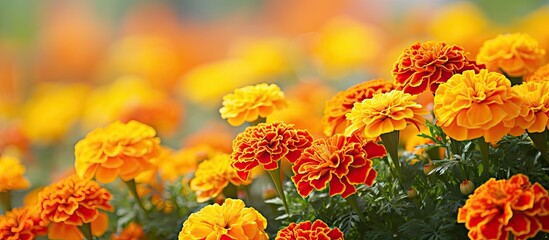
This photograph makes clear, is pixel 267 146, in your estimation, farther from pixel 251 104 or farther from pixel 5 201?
pixel 5 201

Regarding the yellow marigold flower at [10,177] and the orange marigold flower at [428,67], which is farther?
the yellow marigold flower at [10,177]

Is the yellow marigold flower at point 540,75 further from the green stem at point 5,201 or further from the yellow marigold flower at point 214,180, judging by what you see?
the green stem at point 5,201

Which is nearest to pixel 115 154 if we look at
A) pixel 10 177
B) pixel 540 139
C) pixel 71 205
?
pixel 71 205

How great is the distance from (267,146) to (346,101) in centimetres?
12

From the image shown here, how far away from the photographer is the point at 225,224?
0.70 meters

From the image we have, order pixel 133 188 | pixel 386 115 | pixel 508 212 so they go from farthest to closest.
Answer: pixel 133 188, pixel 386 115, pixel 508 212

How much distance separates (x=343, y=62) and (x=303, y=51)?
0.72 ft

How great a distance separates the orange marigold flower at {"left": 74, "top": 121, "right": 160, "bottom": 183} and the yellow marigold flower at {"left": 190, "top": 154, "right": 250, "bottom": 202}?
0.06 metres

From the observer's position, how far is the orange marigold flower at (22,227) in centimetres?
84

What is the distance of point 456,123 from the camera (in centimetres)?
67

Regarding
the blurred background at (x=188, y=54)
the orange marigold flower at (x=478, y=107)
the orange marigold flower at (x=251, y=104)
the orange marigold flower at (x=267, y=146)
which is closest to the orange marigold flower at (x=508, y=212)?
the orange marigold flower at (x=478, y=107)

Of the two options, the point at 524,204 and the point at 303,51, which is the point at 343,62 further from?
the point at 524,204

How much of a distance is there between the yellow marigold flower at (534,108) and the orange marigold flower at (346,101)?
0.52 feet

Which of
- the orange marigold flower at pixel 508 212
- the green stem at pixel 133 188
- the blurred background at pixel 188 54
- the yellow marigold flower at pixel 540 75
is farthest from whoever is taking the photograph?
the blurred background at pixel 188 54
